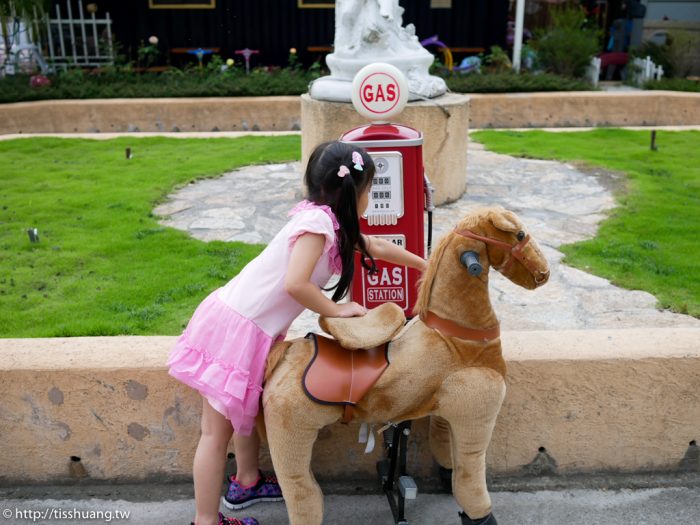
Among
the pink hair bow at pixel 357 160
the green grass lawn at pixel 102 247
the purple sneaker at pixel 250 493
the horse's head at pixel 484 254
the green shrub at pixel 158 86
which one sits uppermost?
the pink hair bow at pixel 357 160

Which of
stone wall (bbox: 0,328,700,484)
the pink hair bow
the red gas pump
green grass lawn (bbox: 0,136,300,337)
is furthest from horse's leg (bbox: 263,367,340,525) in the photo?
green grass lawn (bbox: 0,136,300,337)

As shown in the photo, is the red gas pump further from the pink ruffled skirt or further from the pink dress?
the pink ruffled skirt

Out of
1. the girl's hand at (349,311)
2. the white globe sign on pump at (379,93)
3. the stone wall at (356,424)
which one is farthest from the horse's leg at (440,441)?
the white globe sign on pump at (379,93)

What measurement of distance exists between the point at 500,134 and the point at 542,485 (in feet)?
25.5

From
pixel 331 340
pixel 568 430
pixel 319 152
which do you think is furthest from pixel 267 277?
pixel 568 430

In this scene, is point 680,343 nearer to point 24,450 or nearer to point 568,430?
point 568,430

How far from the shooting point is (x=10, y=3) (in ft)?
43.3

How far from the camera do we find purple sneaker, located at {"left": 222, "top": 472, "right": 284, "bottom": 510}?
3.04 meters

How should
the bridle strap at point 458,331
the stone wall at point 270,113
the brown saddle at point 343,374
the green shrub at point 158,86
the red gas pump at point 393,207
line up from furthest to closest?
the green shrub at point 158,86 → the stone wall at point 270,113 → the red gas pump at point 393,207 → the bridle strap at point 458,331 → the brown saddle at point 343,374

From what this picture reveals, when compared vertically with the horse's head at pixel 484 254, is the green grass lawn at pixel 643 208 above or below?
below

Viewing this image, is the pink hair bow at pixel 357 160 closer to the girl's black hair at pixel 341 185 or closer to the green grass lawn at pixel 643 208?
the girl's black hair at pixel 341 185

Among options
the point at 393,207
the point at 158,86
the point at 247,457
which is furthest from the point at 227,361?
the point at 158,86

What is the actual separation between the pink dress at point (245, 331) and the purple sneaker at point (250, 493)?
44 cm

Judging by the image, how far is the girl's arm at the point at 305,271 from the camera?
8.32 feet
